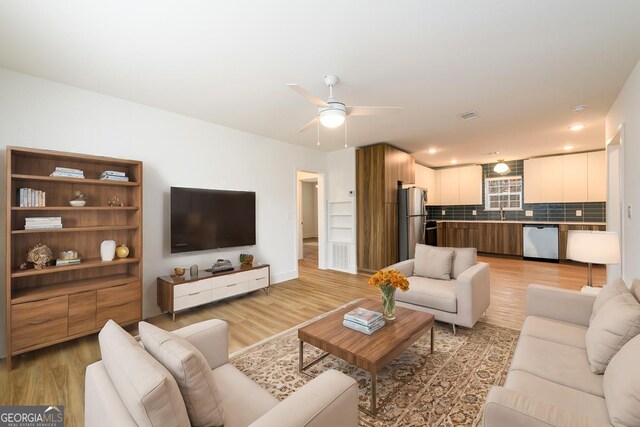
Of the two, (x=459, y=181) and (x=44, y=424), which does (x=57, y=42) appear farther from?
(x=459, y=181)

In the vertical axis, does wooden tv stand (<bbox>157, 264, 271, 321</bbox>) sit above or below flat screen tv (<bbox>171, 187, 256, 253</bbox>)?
below

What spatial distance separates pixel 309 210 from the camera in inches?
460

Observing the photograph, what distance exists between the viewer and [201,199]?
3832mm

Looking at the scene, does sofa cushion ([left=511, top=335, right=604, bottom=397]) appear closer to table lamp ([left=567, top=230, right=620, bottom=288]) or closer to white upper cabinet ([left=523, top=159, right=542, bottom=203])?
table lamp ([left=567, top=230, right=620, bottom=288])

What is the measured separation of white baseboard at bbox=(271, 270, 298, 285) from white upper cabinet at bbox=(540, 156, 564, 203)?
6.44m

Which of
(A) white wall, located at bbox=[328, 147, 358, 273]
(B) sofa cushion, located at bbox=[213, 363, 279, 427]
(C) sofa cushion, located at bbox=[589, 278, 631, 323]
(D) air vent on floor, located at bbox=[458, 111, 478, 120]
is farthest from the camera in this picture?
(A) white wall, located at bbox=[328, 147, 358, 273]

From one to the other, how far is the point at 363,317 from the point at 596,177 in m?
7.24

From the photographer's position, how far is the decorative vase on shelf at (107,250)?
296 cm

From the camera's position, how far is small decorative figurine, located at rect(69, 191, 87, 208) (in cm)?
276

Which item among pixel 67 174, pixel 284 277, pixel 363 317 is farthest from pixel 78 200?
pixel 284 277

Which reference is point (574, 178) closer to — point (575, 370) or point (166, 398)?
point (575, 370)

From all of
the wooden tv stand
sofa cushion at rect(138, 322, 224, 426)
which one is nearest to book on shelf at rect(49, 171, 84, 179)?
the wooden tv stand

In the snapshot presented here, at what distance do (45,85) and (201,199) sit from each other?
188 centimetres

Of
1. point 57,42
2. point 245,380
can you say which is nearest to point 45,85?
point 57,42
